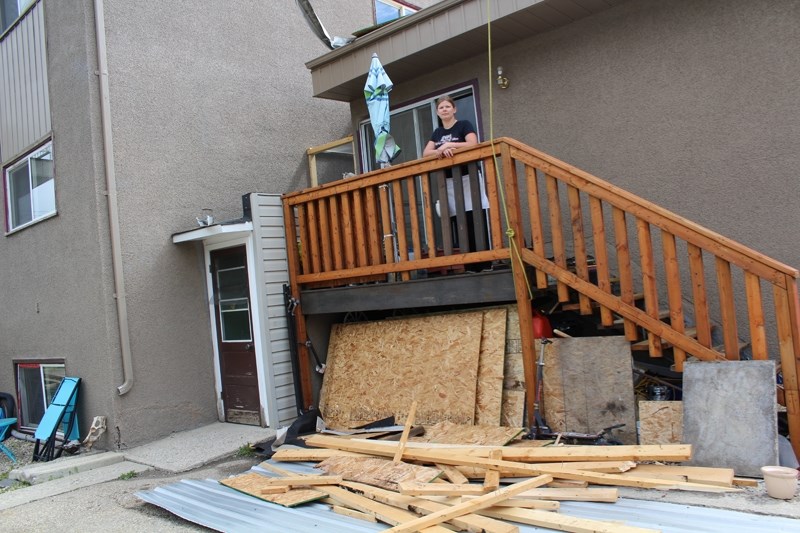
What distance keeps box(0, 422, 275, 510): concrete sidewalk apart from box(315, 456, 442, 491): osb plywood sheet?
160 centimetres

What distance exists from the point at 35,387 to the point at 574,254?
728 centimetres

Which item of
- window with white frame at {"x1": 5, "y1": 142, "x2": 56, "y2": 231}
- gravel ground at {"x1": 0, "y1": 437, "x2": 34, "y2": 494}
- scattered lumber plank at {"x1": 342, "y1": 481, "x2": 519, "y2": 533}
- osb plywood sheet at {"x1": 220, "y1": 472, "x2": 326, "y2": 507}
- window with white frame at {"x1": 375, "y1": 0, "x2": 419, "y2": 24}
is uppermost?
window with white frame at {"x1": 375, "y1": 0, "x2": 419, "y2": 24}

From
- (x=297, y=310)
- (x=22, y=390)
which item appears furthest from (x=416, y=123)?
(x=22, y=390)

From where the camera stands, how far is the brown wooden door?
7148mm

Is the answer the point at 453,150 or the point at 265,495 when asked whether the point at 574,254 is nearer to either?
the point at 453,150

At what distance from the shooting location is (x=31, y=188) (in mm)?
8617

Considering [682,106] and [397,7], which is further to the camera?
[397,7]

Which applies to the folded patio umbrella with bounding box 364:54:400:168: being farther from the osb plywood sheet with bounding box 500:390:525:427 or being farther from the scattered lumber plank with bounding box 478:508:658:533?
the scattered lumber plank with bounding box 478:508:658:533

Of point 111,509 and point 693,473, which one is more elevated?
point 693,473

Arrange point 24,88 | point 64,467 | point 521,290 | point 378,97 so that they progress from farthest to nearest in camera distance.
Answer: point 24,88 → point 378,97 → point 64,467 → point 521,290

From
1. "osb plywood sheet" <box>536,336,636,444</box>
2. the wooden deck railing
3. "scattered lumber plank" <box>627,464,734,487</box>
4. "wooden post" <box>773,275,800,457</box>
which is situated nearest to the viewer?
"scattered lumber plank" <box>627,464,734,487</box>

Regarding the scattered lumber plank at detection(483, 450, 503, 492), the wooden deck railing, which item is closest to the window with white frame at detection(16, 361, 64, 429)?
the wooden deck railing

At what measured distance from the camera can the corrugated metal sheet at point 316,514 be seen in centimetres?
339

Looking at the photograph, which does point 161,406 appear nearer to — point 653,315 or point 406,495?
point 406,495
